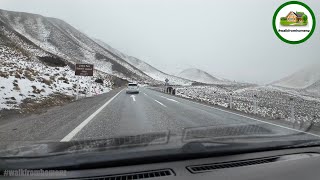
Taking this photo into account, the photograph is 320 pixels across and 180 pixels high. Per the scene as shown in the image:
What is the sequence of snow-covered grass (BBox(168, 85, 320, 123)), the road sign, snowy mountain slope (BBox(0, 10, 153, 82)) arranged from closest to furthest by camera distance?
snow-covered grass (BBox(168, 85, 320, 123)) → the road sign → snowy mountain slope (BBox(0, 10, 153, 82))

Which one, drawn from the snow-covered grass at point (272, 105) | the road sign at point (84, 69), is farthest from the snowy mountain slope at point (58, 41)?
the road sign at point (84, 69)

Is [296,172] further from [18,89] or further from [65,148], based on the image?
[18,89]

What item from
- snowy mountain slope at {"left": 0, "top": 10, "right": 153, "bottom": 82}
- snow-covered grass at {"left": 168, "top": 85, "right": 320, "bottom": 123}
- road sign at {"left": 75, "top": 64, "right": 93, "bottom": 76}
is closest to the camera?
snow-covered grass at {"left": 168, "top": 85, "right": 320, "bottom": 123}

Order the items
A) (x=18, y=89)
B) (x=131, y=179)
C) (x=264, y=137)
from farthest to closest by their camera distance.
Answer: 1. (x=18, y=89)
2. (x=264, y=137)
3. (x=131, y=179)

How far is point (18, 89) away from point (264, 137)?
60.6 ft

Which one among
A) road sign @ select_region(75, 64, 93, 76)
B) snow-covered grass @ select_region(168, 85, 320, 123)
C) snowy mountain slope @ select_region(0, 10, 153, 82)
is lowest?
snow-covered grass @ select_region(168, 85, 320, 123)

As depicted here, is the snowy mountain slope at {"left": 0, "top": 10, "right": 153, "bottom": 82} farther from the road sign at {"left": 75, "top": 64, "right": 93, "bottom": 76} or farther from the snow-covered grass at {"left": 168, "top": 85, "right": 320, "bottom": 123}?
the road sign at {"left": 75, "top": 64, "right": 93, "bottom": 76}

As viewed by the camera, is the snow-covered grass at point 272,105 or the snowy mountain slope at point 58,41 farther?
the snowy mountain slope at point 58,41

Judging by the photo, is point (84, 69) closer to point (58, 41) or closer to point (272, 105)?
point (272, 105)

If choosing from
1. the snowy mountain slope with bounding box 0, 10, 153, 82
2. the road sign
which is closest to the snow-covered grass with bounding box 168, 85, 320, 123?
the road sign

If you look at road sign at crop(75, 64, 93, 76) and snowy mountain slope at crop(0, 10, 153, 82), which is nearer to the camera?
road sign at crop(75, 64, 93, 76)

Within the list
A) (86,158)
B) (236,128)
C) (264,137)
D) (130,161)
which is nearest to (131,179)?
(130,161)

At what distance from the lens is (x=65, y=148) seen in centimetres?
333

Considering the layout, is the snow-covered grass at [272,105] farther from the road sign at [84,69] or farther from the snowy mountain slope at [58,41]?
the snowy mountain slope at [58,41]
